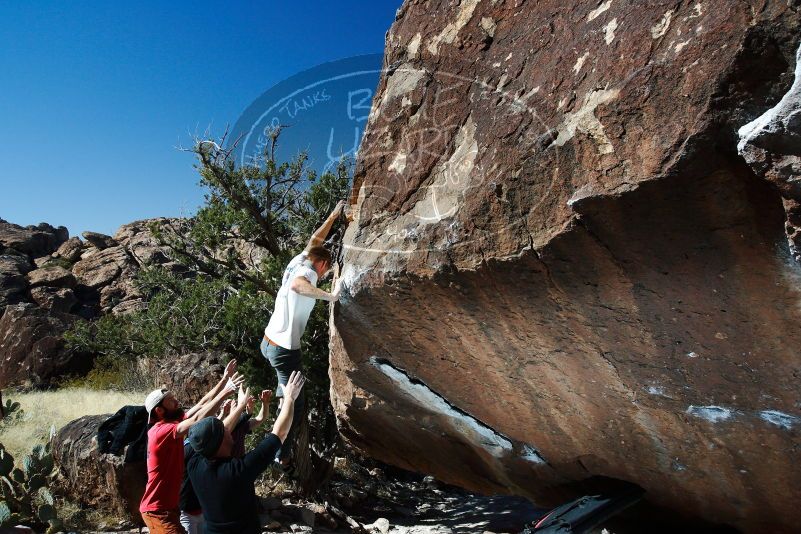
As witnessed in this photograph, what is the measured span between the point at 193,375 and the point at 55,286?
57.4 ft

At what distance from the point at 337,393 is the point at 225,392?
970 mm

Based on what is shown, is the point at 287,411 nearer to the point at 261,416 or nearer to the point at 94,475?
the point at 261,416

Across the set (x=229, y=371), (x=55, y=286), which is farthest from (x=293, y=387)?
(x=55, y=286)

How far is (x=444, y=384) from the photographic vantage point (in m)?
3.68

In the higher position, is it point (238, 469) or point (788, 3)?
point (788, 3)

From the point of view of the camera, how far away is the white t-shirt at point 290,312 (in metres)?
3.94

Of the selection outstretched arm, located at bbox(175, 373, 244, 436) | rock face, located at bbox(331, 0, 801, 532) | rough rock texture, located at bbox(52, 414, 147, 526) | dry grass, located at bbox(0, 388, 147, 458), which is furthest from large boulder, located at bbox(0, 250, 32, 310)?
rock face, located at bbox(331, 0, 801, 532)

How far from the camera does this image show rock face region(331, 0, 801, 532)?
7.02 feet

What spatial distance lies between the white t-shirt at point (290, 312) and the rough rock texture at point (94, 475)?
244cm

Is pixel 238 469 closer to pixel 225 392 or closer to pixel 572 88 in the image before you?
pixel 225 392

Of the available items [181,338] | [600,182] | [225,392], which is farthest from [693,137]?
[181,338]

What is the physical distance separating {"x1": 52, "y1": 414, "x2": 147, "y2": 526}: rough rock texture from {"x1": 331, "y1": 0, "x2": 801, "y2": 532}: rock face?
9.05 feet

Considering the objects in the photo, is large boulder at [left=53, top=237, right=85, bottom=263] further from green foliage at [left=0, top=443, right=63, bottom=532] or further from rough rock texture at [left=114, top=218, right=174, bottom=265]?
green foliage at [left=0, top=443, right=63, bottom=532]

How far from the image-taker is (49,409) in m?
10.9
